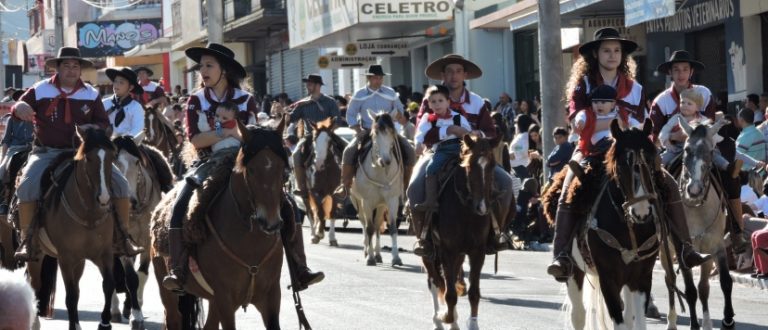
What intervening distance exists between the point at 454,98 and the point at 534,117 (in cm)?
1475

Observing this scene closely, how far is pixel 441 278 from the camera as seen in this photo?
13242mm

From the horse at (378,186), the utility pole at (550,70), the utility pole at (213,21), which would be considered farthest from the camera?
the utility pole at (213,21)

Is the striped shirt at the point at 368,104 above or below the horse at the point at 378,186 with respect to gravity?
above

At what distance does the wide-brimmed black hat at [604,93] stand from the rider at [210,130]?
97.1 inches

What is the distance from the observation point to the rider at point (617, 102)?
11141mm

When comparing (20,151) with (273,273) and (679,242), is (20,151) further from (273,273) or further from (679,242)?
(679,242)

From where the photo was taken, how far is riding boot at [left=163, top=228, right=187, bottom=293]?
10.3 m

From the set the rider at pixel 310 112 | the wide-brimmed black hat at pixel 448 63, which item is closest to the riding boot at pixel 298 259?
the wide-brimmed black hat at pixel 448 63

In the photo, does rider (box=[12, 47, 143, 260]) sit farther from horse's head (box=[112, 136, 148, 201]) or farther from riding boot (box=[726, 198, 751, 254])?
riding boot (box=[726, 198, 751, 254])

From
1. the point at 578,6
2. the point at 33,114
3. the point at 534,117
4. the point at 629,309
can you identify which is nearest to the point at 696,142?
the point at 629,309

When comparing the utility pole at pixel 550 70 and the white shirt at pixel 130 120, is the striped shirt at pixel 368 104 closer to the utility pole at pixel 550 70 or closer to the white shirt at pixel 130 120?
the utility pole at pixel 550 70

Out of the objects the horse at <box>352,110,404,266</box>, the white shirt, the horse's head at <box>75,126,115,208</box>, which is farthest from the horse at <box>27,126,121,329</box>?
the horse at <box>352,110,404,266</box>

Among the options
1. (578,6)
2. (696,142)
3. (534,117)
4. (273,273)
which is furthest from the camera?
(534,117)

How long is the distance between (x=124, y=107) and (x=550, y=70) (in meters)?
8.13
